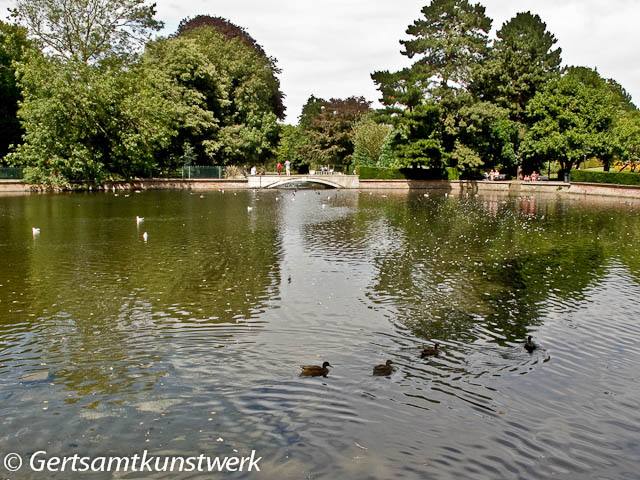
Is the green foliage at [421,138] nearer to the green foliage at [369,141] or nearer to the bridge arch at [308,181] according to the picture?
the green foliage at [369,141]

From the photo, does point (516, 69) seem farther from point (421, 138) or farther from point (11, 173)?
point (11, 173)

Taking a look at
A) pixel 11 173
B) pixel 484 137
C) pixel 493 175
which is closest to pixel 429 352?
pixel 11 173

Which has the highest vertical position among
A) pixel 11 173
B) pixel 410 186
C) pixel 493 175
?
pixel 493 175

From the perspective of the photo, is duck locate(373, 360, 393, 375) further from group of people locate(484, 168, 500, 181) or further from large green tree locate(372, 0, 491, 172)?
group of people locate(484, 168, 500, 181)

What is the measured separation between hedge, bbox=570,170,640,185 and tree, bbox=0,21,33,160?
5737cm

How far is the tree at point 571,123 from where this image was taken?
56.8 metres

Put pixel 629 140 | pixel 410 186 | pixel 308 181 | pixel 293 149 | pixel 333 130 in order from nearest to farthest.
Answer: pixel 629 140 → pixel 308 181 → pixel 410 186 → pixel 333 130 → pixel 293 149

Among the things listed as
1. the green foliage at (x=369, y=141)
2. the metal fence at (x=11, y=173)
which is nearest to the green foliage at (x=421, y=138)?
the green foliage at (x=369, y=141)

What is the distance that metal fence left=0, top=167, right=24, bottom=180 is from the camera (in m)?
51.0

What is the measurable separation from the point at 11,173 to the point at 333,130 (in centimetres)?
4566

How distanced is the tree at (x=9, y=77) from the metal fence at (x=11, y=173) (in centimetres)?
236

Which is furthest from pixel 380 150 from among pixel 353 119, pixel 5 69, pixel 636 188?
pixel 5 69

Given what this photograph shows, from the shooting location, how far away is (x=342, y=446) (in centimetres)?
693

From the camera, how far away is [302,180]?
64562 mm
